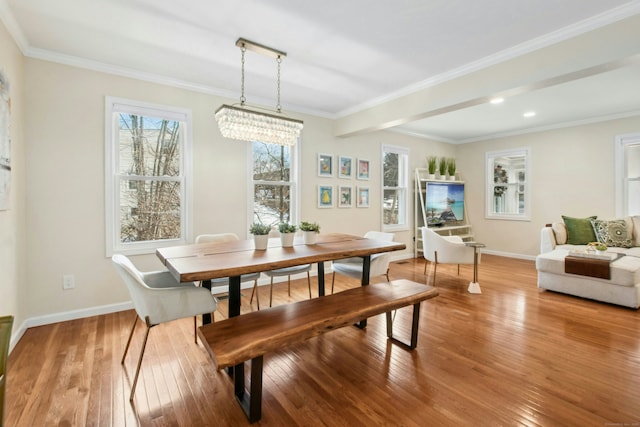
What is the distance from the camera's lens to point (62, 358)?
7.45ft

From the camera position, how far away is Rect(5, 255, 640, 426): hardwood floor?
168 cm

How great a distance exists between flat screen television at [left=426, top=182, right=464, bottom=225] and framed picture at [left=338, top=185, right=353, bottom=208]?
188 centimetres

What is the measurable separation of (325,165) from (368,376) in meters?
3.35

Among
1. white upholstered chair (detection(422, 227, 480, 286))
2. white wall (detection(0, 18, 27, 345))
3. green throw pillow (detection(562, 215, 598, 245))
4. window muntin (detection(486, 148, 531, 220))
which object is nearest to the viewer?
white wall (detection(0, 18, 27, 345))

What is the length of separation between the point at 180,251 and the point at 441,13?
8.82 ft

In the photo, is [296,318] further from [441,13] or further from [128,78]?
[128,78]

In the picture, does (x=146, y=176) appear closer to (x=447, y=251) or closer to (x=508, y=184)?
(x=447, y=251)

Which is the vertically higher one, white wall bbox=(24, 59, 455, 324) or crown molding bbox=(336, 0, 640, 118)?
crown molding bbox=(336, 0, 640, 118)

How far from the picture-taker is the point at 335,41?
8.75 ft

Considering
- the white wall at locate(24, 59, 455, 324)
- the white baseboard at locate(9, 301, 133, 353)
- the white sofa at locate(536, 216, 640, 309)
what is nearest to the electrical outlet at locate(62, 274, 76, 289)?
the white wall at locate(24, 59, 455, 324)

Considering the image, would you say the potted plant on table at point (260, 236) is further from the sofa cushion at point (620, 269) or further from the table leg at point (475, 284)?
the sofa cushion at point (620, 269)

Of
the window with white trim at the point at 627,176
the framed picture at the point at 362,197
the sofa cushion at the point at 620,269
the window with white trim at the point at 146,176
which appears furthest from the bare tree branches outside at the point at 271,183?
the window with white trim at the point at 627,176

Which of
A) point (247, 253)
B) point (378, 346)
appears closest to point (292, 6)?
point (247, 253)

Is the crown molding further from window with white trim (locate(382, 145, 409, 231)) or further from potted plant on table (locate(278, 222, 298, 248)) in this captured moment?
potted plant on table (locate(278, 222, 298, 248))
